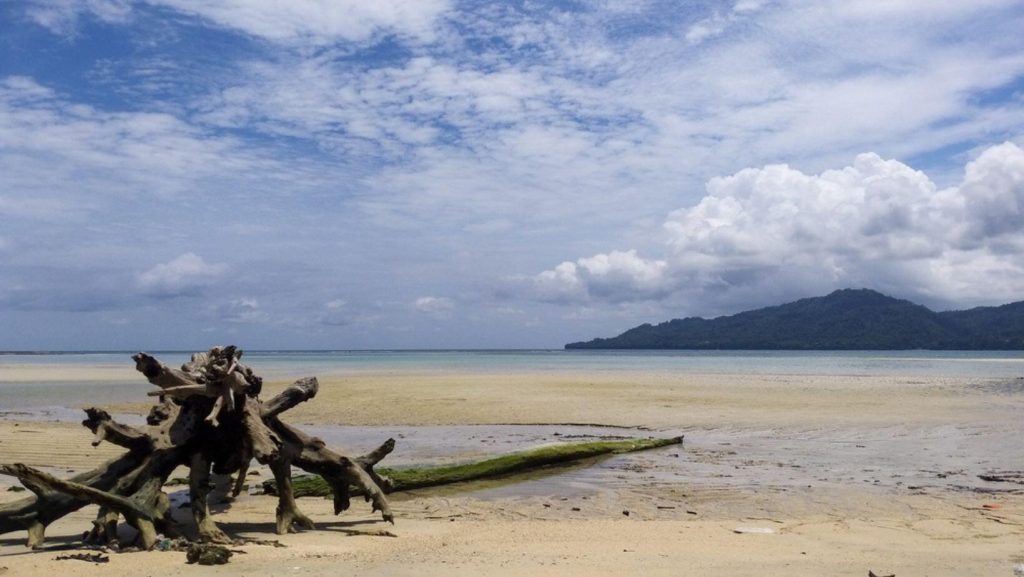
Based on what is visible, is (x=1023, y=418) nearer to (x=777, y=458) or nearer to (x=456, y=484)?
(x=777, y=458)

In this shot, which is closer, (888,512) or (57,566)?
(57,566)

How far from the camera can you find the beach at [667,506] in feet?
24.7

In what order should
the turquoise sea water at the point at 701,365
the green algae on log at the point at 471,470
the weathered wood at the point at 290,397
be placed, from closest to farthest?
the weathered wood at the point at 290,397, the green algae on log at the point at 471,470, the turquoise sea water at the point at 701,365

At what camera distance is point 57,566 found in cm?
705

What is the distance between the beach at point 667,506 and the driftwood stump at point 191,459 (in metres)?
0.38

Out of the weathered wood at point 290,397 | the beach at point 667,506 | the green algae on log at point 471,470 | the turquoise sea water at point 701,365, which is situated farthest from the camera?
the turquoise sea water at point 701,365

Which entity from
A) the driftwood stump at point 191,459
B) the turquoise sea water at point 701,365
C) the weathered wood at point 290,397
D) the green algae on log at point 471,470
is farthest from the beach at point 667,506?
the turquoise sea water at point 701,365

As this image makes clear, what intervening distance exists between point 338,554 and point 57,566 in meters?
2.52

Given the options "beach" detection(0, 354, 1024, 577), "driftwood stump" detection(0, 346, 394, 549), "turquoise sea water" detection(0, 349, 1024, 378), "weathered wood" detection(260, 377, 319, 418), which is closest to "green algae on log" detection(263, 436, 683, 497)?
"beach" detection(0, 354, 1024, 577)

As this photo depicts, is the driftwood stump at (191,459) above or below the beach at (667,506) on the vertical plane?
above

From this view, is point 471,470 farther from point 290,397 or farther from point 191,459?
point 191,459

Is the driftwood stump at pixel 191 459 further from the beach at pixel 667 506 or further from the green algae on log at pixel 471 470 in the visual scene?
the green algae on log at pixel 471 470

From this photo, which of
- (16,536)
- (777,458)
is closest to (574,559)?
(16,536)

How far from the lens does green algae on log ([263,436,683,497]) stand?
39.0ft
